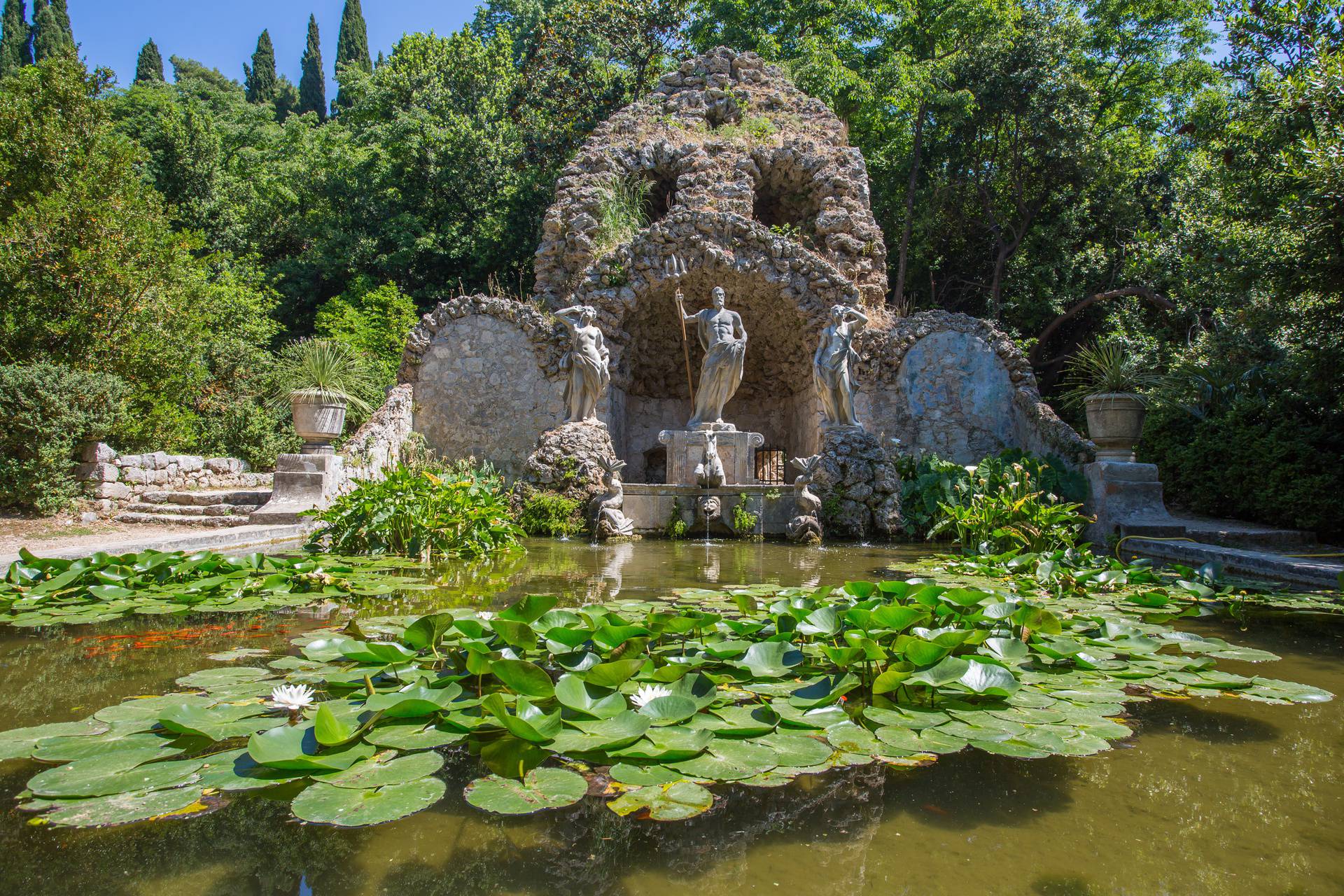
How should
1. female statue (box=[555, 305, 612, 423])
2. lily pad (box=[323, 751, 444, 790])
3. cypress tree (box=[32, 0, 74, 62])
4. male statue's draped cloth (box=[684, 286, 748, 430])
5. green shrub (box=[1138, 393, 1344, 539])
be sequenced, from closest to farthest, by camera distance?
lily pad (box=[323, 751, 444, 790]) → green shrub (box=[1138, 393, 1344, 539]) → female statue (box=[555, 305, 612, 423]) → male statue's draped cloth (box=[684, 286, 748, 430]) → cypress tree (box=[32, 0, 74, 62])

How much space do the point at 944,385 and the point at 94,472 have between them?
12.3 metres

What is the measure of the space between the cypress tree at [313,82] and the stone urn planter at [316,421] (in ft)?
146

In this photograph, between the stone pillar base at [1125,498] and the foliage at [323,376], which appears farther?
the foliage at [323,376]

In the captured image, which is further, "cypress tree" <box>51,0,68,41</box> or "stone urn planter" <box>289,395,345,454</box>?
"cypress tree" <box>51,0,68,41</box>

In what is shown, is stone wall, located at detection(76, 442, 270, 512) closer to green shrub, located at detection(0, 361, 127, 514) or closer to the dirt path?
green shrub, located at detection(0, 361, 127, 514)

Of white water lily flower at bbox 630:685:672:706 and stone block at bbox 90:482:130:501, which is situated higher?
stone block at bbox 90:482:130:501

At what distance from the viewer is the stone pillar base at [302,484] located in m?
8.48

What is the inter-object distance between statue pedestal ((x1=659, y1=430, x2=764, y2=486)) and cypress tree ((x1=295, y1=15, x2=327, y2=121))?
45445 mm

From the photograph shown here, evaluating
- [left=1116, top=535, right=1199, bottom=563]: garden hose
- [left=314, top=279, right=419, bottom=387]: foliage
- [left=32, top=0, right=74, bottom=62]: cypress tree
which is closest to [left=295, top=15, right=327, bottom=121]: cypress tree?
[left=32, top=0, right=74, bottom=62]: cypress tree

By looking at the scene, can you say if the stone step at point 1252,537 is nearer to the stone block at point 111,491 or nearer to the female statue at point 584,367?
the female statue at point 584,367

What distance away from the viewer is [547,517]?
913 centimetres

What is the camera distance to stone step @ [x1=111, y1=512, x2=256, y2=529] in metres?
9.00

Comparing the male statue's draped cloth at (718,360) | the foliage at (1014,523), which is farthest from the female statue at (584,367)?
the foliage at (1014,523)

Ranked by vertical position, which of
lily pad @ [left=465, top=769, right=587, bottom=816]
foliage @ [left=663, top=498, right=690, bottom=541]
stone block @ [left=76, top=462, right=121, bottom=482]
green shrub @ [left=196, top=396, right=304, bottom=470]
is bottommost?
foliage @ [left=663, top=498, right=690, bottom=541]
